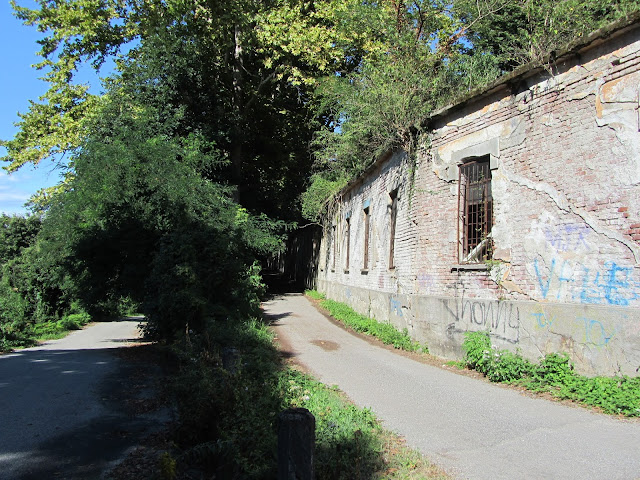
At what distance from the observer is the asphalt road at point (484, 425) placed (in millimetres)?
4164

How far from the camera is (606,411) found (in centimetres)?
568

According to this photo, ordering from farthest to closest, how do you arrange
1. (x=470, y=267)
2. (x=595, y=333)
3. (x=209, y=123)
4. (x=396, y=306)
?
(x=209, y=123) → (x=396, y=306) → (x=470, y=267) → (x=595, y=333)

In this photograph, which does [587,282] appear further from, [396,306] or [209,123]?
[209,123]

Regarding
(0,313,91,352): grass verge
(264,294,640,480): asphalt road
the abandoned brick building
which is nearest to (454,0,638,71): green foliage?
the abandoned brick building

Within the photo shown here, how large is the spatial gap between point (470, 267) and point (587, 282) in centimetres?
239

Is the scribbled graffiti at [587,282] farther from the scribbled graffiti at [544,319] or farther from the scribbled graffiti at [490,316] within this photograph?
the scribbled graffiti at [490,316]

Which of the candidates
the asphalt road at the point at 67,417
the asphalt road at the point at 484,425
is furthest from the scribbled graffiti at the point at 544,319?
the asphalt road at the point at 67,417

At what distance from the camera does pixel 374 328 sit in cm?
1209

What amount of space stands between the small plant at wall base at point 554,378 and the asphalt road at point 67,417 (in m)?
4.99

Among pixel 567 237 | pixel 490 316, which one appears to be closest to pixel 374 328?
pixel 490 316

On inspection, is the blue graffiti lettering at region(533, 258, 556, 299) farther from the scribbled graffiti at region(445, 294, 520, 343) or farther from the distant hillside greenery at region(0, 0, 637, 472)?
the distant hillside greenery at region(0, 0, 637, 472)

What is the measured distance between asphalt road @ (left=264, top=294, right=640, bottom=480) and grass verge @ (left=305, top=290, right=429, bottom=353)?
1.31 m

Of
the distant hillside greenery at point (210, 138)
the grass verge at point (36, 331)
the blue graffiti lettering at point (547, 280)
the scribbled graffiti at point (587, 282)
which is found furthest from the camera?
the grass verge at point (36, 331)

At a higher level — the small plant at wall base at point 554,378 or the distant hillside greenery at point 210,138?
the distant hillside greenery at point 210,138
